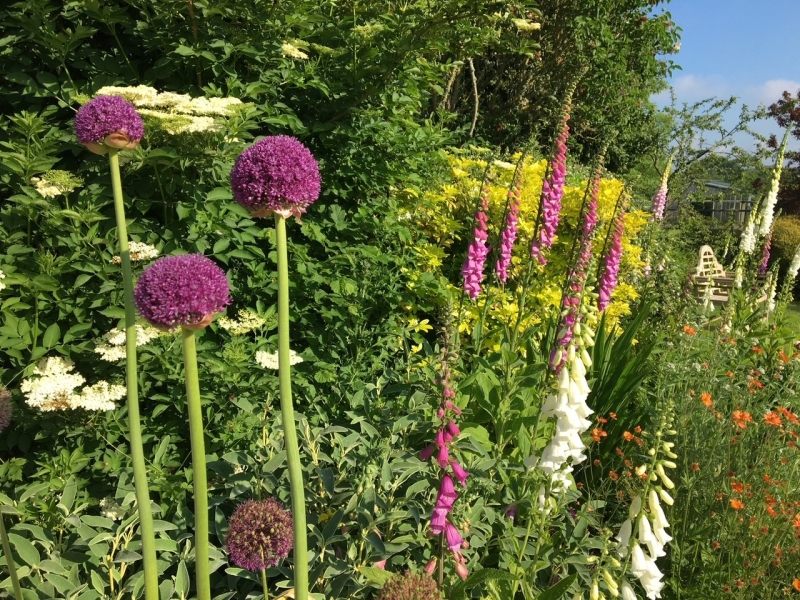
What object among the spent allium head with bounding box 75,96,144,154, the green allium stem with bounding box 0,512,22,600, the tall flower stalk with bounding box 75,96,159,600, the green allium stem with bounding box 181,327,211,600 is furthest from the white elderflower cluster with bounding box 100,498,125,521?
the spent allium head with bounding box 75,96,144,154

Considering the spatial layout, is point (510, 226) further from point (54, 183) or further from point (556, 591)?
point (54, 183)

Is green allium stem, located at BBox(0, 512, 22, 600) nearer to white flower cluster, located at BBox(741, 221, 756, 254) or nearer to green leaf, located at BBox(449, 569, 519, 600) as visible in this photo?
green leaf, located at BBox(449, 569, 519, 600)

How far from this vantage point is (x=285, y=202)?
1.12m

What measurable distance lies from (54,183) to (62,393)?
2.98 ft

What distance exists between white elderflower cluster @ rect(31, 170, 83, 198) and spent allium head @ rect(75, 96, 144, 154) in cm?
143

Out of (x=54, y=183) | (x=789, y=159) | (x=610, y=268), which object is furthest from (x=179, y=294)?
(x=789, y=159)

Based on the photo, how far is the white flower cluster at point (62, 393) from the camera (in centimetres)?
227

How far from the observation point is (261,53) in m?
2.95

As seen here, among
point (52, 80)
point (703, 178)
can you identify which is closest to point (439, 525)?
point (52, 80)

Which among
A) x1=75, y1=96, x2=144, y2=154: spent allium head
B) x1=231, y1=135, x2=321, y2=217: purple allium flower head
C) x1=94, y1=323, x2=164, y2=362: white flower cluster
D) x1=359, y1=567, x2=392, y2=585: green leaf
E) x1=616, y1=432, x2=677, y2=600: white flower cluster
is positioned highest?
x1=75, y1=96, x2=144, y2=154: spent allium head

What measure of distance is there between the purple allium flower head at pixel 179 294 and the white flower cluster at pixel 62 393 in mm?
1531

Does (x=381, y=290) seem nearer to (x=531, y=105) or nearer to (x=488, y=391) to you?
(x=488, y=391)

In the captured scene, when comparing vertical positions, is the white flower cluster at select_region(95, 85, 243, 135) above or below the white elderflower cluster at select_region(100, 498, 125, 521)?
above

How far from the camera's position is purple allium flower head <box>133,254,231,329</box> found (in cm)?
97
